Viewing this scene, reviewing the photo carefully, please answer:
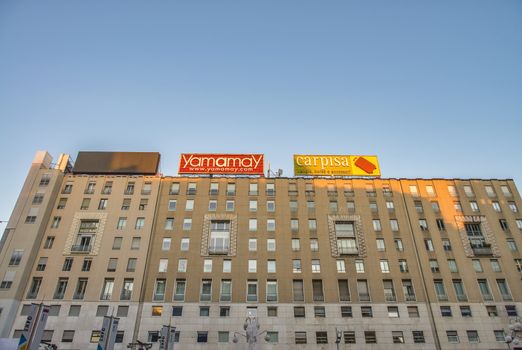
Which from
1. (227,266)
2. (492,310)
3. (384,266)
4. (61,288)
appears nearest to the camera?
(492,310)

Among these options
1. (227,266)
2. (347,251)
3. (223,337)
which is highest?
(347,251)

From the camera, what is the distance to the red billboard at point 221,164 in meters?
66.5

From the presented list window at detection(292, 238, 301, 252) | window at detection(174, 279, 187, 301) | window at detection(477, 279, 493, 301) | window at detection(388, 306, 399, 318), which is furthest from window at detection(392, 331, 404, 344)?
window at detection(174, 279, 187, 301)

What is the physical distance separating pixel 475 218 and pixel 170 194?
170 ft

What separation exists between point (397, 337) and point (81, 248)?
49.0 metres

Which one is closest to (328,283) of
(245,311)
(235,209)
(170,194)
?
(245,311)

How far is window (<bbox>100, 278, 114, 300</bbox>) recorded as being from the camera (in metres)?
53.4

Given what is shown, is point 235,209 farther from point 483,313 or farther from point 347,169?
point 483,313

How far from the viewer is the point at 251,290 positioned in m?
54.9

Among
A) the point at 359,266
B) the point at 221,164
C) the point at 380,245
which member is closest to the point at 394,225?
the point at 380,245

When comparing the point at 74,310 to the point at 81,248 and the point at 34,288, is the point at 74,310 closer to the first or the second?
the point at 34,288

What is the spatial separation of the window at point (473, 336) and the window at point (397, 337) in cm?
919

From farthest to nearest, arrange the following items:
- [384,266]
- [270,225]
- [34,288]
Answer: [270,225] < [384,266] < [34,288]

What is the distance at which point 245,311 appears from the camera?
52.7 metres
